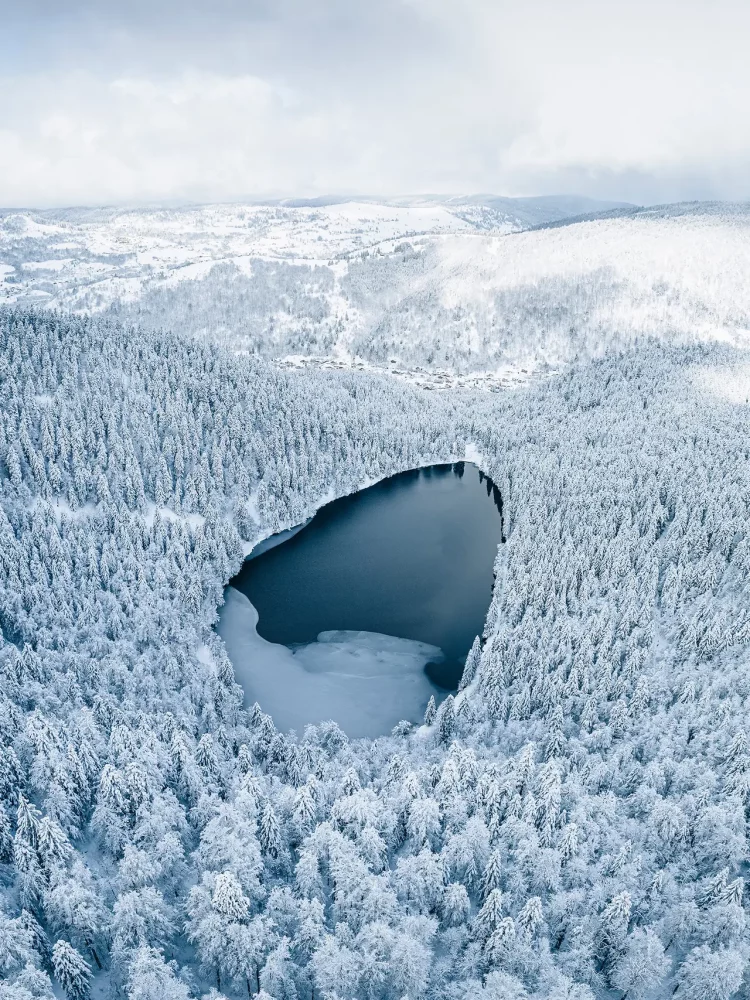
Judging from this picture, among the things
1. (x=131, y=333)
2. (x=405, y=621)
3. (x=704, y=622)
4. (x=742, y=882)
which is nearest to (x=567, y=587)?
(x=704, y=622)

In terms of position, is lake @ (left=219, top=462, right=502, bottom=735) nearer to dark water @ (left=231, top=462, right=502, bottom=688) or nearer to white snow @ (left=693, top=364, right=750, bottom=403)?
dark water @ (left=231, top=462, right=502, bottom=688)

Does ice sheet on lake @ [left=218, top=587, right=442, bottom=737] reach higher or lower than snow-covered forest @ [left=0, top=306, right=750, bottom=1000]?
lower

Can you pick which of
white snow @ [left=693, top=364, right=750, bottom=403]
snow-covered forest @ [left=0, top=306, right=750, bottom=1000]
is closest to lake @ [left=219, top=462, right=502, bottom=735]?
snow-covered forest @ [left=0, top=306, right=750, bottom=1000]

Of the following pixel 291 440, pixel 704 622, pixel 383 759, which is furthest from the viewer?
pixel 291 440

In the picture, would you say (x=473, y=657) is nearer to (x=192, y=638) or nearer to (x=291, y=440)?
(x=192, y=638)

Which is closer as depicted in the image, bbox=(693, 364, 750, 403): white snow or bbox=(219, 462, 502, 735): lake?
bbox=(219, 462, 502, 735): lake

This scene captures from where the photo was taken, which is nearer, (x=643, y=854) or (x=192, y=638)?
(x=643, y=854)

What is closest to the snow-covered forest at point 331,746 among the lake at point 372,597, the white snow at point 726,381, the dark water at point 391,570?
the lake at point 372,597
